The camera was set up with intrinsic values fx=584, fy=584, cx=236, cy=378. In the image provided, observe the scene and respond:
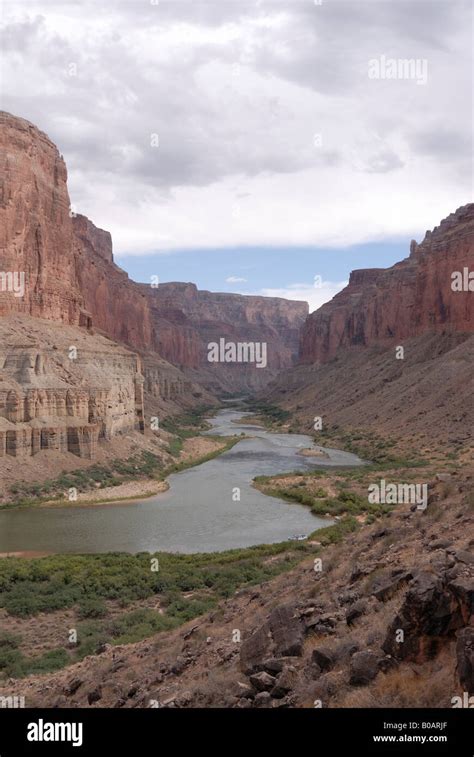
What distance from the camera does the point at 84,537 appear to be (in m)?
28.4

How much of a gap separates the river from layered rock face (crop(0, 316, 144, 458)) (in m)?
6.95

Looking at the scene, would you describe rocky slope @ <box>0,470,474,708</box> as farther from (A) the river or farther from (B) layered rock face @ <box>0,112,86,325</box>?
(B) layered rock face @ <box>0,112,86,325</box>

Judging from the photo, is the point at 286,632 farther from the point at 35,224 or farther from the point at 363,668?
the point at 35,224

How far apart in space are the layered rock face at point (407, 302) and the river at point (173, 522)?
154 ft

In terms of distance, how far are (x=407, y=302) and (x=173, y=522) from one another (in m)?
75.9

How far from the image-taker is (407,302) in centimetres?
9719

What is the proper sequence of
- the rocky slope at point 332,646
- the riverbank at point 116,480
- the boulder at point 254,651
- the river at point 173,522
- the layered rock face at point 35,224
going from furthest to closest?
the layered rock face at point 35,224, the riverbank at point 116,480, the river at point 173,522, the boulder at point 254,651, the rocky slope at point 332,646

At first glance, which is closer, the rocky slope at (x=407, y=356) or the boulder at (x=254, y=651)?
the boulder at (x=254, y=651)

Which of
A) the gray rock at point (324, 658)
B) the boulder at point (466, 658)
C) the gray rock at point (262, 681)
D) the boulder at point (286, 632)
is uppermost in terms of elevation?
the boulder at point (466, 658)

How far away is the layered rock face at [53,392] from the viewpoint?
39219 mm
